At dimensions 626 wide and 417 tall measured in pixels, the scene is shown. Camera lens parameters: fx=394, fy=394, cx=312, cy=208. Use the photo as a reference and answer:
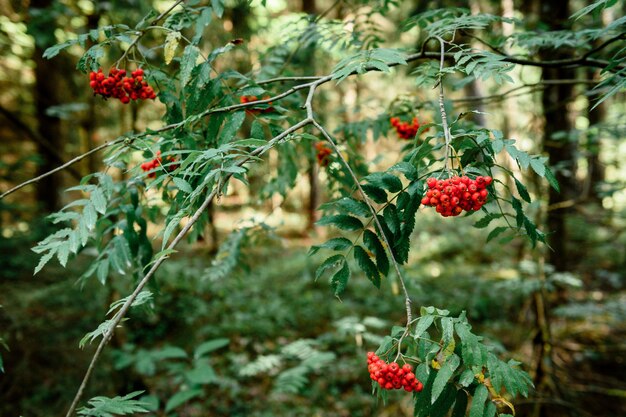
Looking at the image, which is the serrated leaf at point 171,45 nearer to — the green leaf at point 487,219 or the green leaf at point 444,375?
the green leaf at point 487,219

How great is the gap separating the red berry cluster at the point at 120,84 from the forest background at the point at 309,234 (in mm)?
65

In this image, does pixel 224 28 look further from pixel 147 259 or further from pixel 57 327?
pixel 147 259

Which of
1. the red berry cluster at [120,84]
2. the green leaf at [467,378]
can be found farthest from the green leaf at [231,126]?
the green leaf at [467,378]

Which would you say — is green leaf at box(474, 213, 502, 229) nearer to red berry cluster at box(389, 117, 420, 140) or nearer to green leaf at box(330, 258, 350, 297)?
green leaf at box(330, 258, 350, 297)

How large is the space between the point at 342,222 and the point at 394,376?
1.94 ft

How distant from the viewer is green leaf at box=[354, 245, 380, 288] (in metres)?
1.55

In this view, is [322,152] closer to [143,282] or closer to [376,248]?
[376,248]

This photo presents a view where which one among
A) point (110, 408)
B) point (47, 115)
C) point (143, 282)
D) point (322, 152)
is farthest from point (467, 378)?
point (47, 115)

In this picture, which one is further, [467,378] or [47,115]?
[47,115]

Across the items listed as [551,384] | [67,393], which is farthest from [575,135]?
[67,393]

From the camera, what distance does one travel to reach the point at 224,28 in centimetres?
856

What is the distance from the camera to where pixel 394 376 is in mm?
1314

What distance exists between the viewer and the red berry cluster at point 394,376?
1.31m

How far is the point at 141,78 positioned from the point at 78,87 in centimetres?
730
